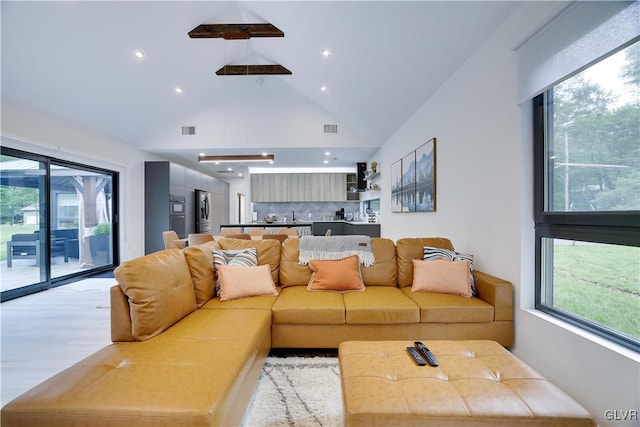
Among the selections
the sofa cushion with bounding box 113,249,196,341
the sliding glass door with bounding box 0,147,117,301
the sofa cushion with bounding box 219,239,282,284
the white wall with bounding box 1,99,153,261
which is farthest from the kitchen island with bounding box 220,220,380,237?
the sofa cushion with bounding box 113,249,196,341

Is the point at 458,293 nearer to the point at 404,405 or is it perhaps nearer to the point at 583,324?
the point at 583,324

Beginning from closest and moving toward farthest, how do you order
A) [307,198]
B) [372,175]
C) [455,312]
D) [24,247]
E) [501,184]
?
[455,312] < [501,184] < [24,247] < [372,175] < [307,198]

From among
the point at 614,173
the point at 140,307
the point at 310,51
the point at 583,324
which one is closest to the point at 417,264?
the point at 583,324

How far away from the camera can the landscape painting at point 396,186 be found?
15.7ft

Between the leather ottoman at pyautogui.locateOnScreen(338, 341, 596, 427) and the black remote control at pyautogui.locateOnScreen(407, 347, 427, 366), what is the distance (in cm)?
2

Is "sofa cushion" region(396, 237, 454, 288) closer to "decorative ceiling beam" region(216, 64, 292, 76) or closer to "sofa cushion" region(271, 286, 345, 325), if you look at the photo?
"sofa cushion" region(271, 286, 345, 325)

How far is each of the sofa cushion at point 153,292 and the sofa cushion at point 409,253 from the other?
1.92 meters

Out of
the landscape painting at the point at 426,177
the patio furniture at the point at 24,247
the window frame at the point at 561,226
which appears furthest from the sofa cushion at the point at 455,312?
the patio furniture at the point at 24,247

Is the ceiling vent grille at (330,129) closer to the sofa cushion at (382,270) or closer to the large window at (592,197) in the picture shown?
the sofa cushion at (382,270)

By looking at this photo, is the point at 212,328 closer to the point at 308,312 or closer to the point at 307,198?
the point at 308,312

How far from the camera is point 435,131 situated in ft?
11.6

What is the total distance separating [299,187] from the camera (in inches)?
340

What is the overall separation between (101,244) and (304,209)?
17.5 feet

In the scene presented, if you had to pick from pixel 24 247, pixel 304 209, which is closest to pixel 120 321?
pixel 24 247
